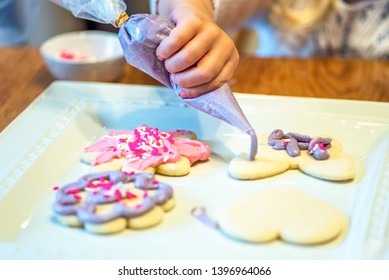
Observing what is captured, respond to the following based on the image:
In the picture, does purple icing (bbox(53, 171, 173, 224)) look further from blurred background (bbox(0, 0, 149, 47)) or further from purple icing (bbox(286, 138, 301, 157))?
blurred background (bbox(0, 0, 149, 47))

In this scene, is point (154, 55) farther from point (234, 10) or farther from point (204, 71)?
point (234, 10)

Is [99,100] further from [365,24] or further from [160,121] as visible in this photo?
[365,24]

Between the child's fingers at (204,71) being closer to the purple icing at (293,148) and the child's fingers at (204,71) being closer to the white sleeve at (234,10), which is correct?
the purple icing at (293,148)

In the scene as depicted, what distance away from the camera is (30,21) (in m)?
1.90

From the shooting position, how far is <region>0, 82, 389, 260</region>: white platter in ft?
2.34

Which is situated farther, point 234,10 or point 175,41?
point 234,10

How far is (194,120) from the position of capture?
1061 mm

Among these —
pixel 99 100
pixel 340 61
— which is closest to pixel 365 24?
pixel 340 61

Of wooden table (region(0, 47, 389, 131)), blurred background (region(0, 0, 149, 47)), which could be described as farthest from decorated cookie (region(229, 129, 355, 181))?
blurred background (region(0, 0, 149, 47))

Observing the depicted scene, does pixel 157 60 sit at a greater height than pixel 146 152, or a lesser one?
greater

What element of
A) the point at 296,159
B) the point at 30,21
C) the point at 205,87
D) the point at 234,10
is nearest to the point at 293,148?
the point at 296,159

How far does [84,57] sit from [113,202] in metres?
0.71

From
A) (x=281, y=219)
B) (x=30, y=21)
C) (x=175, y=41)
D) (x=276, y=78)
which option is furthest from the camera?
(x=30, y=21)

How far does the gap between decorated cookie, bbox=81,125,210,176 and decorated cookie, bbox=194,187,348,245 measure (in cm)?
12
